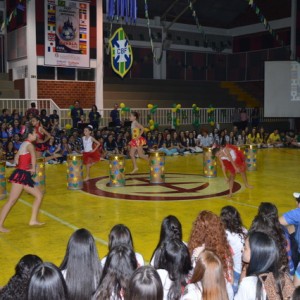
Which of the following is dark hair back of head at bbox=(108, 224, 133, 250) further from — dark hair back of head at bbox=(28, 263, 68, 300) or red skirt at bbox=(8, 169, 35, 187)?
red skirt at bbox=(8, 169, 35, 187)

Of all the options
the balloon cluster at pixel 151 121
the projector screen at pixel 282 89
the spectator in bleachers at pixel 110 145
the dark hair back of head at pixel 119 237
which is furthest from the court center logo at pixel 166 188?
the projector screen at pixel 282 89

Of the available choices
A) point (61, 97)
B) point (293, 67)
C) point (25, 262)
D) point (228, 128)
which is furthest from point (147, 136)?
point (25, 262)

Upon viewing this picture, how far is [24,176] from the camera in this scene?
7582 mm

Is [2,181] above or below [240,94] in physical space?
below

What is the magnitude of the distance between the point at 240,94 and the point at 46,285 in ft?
96.2

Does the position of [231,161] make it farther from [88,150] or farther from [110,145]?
[110,145]

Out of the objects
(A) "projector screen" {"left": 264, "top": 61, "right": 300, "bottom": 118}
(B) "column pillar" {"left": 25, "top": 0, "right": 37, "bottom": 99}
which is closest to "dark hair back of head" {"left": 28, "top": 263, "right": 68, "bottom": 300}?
(B) "column pillar" {"left": 25, "top": 0, "right": 37, "bottom": 99}

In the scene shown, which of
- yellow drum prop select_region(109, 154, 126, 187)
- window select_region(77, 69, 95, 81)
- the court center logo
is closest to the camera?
the court center logo

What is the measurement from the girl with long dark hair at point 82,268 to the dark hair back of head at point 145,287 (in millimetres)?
795

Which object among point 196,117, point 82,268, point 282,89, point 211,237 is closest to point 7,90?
point 196,117

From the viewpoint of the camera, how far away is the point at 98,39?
72.8 ft

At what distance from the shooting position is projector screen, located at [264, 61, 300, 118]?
23.3 metres

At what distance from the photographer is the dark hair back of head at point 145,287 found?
281 centimetres

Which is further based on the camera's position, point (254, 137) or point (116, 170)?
point (254, 137)
